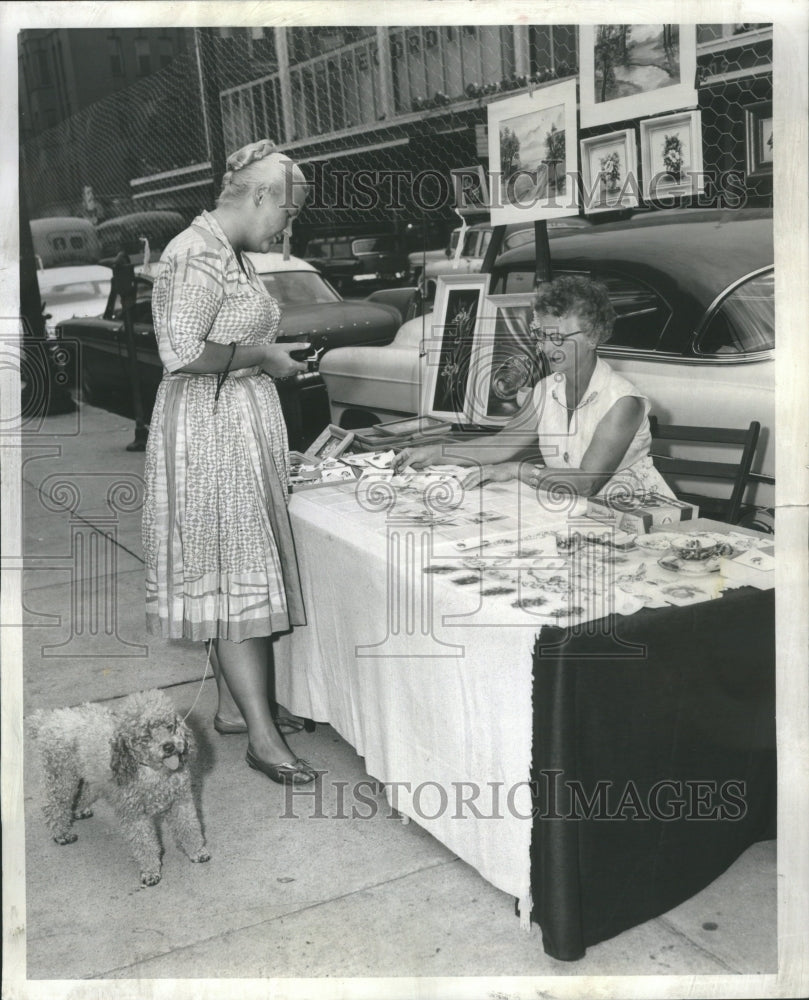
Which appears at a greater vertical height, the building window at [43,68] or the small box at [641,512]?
the building window at [43,68]

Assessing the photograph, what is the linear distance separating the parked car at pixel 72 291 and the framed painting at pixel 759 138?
20.9 ft

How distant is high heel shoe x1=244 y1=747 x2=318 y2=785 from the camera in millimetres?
2951

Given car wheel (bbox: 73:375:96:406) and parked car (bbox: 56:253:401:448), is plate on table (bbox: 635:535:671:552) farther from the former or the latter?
car wheel (bbox: 73:375:96:406)

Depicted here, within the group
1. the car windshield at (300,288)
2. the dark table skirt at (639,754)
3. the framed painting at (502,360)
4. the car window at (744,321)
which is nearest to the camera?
the dark table skirt at (639,754)

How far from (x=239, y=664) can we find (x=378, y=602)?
2.04 feet

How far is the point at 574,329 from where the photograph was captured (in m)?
2.92

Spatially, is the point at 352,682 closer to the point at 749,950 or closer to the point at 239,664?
the point at 239,664

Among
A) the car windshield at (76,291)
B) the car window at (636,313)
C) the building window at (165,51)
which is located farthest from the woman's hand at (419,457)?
the car windshield at (76,291)

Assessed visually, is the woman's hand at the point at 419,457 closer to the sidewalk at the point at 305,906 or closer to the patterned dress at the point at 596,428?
the patterned dress at the point at 596,428

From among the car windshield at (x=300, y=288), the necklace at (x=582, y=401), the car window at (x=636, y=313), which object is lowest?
the necklace at (x=582, y=401)

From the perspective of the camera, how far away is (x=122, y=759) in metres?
2.43

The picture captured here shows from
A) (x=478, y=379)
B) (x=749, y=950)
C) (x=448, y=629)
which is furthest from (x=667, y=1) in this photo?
(x=478, y=379)

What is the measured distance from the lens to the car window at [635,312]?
361 centimetres

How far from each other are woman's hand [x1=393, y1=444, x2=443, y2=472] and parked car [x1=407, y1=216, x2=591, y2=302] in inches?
47.6
